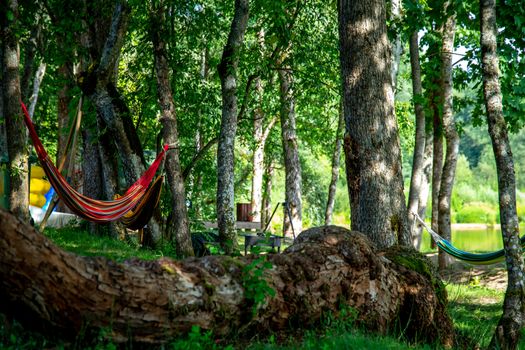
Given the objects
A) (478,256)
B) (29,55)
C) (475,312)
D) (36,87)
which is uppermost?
(36,87)

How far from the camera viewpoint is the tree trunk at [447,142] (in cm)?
1086

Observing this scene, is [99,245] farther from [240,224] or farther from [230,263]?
[230,263]

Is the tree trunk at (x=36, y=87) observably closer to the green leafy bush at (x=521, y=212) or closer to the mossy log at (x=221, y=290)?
the mossy log at (x=221, y=290)

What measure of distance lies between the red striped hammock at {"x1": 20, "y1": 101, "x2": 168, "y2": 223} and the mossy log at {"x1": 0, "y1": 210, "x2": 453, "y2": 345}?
3489 millimetres

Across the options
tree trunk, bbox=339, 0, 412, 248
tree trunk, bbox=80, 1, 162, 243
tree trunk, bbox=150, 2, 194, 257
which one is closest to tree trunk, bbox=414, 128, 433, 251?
tree trunk, bbox=80, 1, 162, 243

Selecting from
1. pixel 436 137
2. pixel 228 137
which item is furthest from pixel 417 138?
pixel 228 137

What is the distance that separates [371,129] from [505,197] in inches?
45.6

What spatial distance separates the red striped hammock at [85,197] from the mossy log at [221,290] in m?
3.49

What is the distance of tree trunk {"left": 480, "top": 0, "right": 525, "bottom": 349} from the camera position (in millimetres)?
5180

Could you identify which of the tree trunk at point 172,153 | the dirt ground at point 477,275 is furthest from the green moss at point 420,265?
the dirt ground at point 477,275

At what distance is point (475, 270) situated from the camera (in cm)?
1145

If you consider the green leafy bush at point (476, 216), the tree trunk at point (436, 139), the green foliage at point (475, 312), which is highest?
the tree trunk at point (436, 139)

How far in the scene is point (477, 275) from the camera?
11.1 meters

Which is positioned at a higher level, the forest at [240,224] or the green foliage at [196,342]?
the forest at [240,224]
